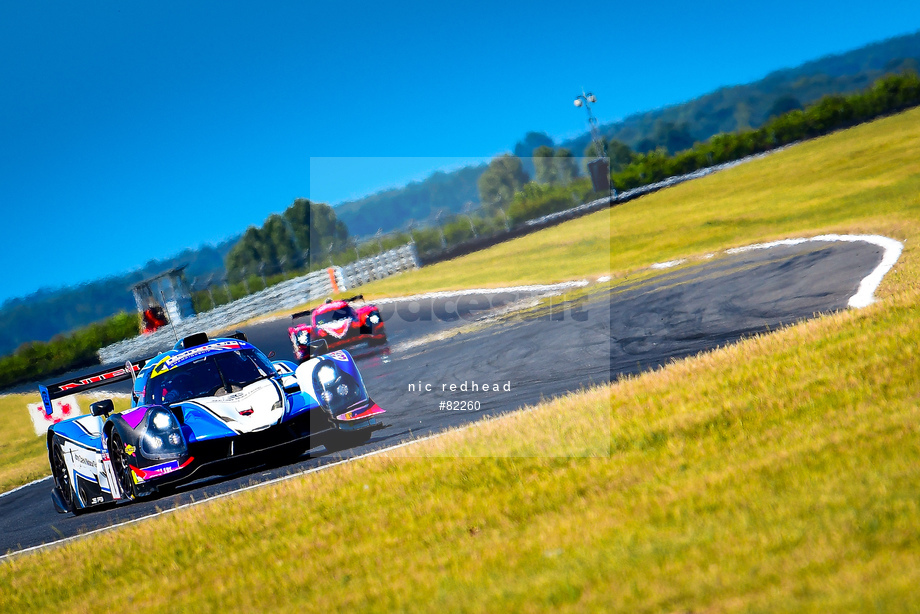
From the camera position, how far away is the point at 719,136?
53656mm

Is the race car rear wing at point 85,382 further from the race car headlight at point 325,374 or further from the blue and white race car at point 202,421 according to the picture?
the race car headlight at point 325,374

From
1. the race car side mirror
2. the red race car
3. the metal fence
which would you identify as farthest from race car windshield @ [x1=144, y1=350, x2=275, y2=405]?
the metal fence

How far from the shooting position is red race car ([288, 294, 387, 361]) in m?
18.6

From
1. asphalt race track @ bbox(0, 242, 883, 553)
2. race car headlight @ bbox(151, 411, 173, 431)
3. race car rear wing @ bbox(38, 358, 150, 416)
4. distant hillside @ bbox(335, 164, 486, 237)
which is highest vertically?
distant hillside @ bbox(335, 164, 486, 237)

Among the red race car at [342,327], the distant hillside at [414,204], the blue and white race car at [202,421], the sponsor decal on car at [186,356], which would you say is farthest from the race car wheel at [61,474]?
the distant hillside at [414,204]

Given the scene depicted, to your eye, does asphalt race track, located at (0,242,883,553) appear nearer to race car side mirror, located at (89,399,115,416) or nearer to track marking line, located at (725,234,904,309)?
track marking line, located at (725,234,904,309)

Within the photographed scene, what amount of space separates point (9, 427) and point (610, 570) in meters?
30.4

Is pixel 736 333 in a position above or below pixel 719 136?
below

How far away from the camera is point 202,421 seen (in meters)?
7.83

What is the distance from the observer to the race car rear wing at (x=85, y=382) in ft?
32.7

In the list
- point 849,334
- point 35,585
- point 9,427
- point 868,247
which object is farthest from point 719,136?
point 35,585

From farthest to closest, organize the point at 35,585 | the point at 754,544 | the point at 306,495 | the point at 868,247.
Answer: the point at 868,247 → the point at 306,495 → the point at 35,585 → the point at 754,544

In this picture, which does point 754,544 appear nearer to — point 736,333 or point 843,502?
point 843,502

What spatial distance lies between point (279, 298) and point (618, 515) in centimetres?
3742
